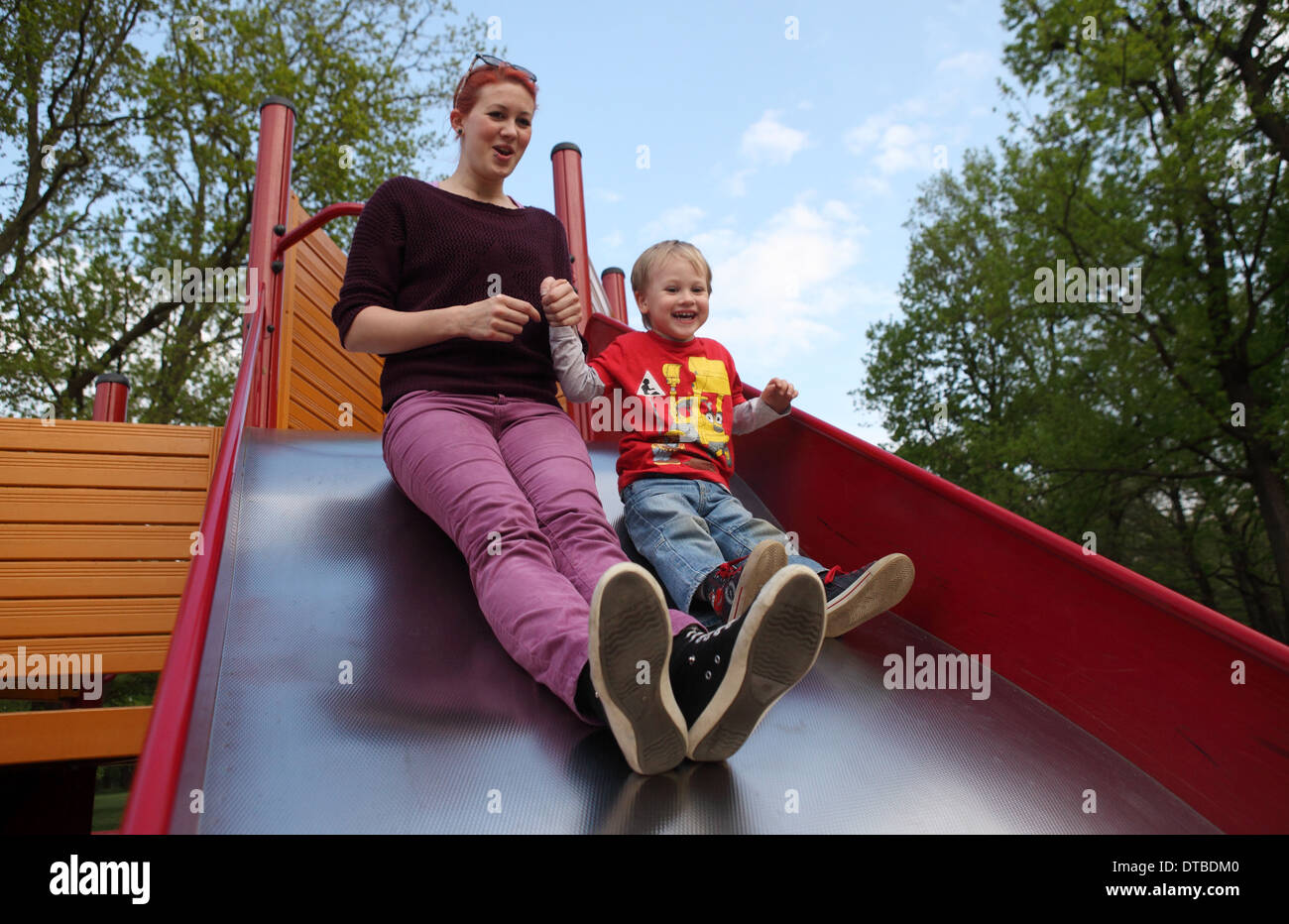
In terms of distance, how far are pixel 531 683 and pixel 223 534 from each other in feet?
2.47

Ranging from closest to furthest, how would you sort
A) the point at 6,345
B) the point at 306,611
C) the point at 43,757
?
the point at 306,611 → the point at 43,757 → the point at 6,345

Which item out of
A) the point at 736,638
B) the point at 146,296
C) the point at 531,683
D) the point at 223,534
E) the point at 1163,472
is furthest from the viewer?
the point at 146,296

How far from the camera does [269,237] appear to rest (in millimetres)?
3617

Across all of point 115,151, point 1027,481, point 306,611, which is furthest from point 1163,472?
point 115,151

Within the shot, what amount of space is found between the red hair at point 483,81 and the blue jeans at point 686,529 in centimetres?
100

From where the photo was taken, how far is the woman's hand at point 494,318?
6.05ft

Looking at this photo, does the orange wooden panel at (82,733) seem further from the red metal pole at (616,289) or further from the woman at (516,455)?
the red metal pole at (616,289)

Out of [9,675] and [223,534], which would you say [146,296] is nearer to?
[9,675]

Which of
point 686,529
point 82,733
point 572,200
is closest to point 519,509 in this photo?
point 686,529

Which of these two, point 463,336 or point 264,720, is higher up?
point 463,336

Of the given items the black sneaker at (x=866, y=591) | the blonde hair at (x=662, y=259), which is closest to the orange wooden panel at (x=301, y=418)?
the blonde hair at (x=662, y=259)

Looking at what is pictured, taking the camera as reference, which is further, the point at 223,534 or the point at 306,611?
the point at 223,534

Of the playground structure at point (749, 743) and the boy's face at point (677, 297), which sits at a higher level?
the boy's face at point (677, 297)

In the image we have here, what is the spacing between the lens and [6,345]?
10945mm
